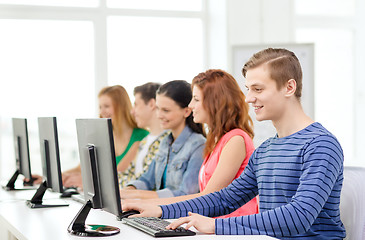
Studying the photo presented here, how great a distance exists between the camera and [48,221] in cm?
237

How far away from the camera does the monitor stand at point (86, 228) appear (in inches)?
77.4

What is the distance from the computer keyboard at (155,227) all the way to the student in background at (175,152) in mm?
667

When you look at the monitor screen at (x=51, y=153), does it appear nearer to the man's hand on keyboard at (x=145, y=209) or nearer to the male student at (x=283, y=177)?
the man's hand on keyboard at (x=145, y=209)

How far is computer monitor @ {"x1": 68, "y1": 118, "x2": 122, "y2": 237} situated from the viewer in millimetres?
1934

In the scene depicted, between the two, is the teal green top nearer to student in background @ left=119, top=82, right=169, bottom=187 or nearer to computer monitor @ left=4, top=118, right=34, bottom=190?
student in background @ left=119, top=82, right=169, bottom=187

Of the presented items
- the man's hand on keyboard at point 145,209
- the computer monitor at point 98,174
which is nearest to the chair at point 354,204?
the man's hand on keyboard at point 145,209

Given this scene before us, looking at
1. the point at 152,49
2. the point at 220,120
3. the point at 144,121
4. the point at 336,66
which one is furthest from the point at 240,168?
the point at 336,66

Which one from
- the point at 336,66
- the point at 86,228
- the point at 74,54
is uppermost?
the point at 74,54

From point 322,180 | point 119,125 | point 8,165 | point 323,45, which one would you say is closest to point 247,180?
point 322,180

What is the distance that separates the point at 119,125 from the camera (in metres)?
3.89

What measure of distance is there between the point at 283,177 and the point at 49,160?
1.39 meters

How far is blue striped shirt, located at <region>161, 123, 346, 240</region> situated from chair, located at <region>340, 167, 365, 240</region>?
0.55ft

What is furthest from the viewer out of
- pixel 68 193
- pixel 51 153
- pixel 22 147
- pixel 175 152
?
pixel 22 147

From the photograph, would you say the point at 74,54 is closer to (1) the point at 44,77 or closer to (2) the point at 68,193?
(1) the point at 44,77
